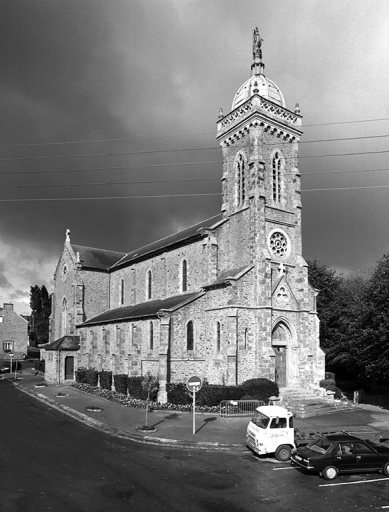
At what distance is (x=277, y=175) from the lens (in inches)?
1336

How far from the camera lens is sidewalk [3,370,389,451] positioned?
61.2 feet

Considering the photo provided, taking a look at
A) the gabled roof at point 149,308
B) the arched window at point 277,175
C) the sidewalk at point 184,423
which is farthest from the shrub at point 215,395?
the arched window at point 277,175

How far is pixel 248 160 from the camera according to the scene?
32.9 meters

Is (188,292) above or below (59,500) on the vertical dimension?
above

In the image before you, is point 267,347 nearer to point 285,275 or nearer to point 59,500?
point 285,275

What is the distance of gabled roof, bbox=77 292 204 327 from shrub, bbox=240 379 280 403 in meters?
7.18

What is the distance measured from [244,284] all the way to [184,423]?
10667mm

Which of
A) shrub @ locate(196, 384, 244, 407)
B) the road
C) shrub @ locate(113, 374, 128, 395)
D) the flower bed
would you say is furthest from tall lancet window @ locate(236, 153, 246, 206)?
the road

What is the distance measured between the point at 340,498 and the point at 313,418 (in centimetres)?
1430

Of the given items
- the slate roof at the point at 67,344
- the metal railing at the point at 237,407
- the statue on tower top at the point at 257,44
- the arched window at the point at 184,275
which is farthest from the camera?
the slate roof at the point at 67,344

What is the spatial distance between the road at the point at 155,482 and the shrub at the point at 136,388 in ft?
36.7

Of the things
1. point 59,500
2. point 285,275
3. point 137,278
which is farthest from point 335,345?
point 59,500

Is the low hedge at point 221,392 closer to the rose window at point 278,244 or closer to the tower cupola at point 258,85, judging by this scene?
the rose window at point 278,244

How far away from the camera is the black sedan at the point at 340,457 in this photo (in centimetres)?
1371
